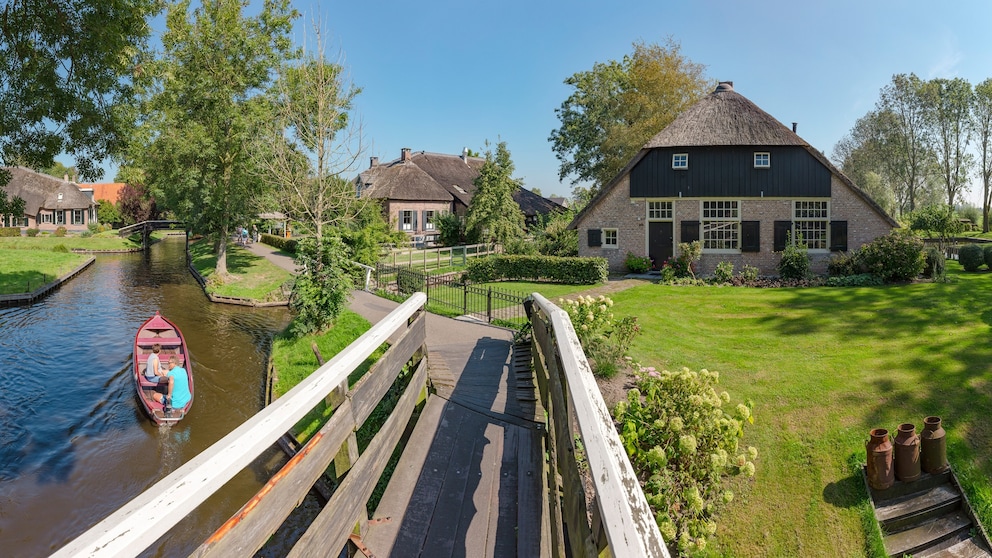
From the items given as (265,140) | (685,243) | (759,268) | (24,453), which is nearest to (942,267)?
(759,268)

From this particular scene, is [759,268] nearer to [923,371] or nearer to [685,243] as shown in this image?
[685,243]

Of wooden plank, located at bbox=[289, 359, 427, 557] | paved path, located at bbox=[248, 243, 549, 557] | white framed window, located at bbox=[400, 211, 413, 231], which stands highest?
white framed window, located at bbox=[400, 211, 413, 231]

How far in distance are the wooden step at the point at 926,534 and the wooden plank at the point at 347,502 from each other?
594cm

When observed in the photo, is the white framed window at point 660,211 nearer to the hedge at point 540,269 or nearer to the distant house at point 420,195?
the hedge at point 540,269

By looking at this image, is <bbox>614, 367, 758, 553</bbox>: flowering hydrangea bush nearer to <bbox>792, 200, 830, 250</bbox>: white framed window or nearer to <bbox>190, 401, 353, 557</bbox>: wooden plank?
<bbox>190, 401, 353, 557</bbox>: wooden plank

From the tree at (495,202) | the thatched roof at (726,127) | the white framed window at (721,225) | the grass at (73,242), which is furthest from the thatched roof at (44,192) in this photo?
the white framed window at (721,225)

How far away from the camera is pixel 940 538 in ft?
20.9

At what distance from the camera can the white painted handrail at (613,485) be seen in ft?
5.20

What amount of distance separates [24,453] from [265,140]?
17200mm

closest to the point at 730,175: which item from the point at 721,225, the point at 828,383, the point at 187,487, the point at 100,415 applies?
the point at 721,225

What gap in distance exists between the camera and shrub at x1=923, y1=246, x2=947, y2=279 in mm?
16659

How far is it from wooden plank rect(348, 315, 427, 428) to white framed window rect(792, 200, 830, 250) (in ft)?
68.4

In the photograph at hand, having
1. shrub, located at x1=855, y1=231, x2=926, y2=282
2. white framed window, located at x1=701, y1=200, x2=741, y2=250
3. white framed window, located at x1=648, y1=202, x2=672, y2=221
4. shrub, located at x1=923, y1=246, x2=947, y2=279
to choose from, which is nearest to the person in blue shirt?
white framed window, located at x1=648, y1=202, x2=672, y2=221

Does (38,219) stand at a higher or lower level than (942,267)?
higher
